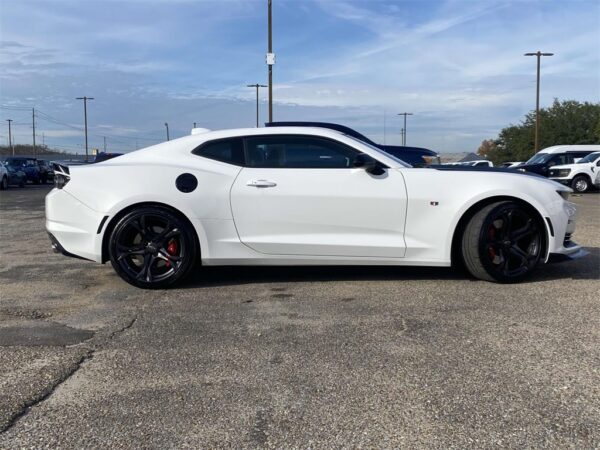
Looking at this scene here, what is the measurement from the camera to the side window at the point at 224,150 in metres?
5.05

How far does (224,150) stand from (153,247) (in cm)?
110

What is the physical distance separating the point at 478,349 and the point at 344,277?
2142mm

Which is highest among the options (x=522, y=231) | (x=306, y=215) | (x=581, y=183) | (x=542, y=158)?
(x=542, y=158)

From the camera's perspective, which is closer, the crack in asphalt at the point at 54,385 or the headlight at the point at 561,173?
the crack in asphalt at the point at 54,385

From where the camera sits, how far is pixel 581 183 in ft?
73.4

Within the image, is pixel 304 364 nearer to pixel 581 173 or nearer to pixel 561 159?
pixel 581 173

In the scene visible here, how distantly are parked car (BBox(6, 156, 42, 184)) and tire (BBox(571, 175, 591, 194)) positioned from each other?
89.5 feet

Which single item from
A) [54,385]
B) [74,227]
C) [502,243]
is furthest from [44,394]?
[502,243]

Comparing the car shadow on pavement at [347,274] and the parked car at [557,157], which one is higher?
the parked car at [557,157]

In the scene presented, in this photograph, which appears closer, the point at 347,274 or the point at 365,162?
the point at 365,162

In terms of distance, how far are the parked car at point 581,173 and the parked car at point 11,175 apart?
24.5 m

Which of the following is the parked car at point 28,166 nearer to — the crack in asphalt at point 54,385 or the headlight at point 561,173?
the headlight at point 561,173

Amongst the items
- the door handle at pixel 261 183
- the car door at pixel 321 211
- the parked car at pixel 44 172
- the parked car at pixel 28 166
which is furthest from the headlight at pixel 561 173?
the parked car at pixel 44 172

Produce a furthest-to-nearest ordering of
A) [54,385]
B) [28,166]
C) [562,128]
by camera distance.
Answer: [562,128] → [28,166] → [54,385]
